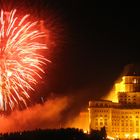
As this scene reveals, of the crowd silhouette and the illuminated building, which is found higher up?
the illuminated building

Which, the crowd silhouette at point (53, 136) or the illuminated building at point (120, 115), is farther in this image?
the illuminated building at point (120, 115)

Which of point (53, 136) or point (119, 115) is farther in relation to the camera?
point (119, 115)

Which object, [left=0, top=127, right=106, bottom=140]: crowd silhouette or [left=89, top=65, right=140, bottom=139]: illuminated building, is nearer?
[left=0, top=127, right=106, bottom=140]: crowd silhouette

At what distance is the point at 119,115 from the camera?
9462 centimetres

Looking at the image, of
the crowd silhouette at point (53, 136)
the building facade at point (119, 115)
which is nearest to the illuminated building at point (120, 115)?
the building facade at point (119, 115)

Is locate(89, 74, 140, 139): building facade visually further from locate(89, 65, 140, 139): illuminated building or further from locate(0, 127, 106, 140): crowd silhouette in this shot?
locate(0, 127, 106, 140): crowd silhouette

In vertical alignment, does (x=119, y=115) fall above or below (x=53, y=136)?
above

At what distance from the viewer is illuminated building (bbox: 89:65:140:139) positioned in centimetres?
9288

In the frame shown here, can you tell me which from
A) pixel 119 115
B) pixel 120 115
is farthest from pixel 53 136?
pixel 120 115

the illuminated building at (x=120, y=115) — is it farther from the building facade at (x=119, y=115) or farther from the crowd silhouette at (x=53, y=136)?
the crowd silhouette at (x=53, y=136)

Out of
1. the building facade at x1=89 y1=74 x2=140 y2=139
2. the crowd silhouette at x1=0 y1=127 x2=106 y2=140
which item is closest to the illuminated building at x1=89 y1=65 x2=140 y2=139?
the building facade at x1=89 y1=74 x2=140 y2=139

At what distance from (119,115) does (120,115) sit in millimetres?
173

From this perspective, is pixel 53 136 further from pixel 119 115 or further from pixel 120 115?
pixel 120 115

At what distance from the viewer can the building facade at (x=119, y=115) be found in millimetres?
92875
